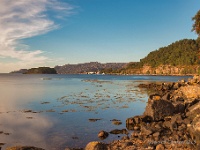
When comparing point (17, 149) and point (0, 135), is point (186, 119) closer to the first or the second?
point (17, 149)

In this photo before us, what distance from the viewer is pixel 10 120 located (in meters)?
29.6

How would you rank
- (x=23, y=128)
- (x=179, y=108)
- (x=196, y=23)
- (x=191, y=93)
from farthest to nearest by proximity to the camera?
1. (x=196, y=23)
2. (x=191, y=93)
3. (x=179, y=108)
4. (x=23, y=128)

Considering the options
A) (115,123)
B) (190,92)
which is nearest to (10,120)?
(115,123)

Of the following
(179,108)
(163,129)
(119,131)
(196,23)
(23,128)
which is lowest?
(119,131)

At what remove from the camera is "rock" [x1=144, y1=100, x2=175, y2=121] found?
26.9 m

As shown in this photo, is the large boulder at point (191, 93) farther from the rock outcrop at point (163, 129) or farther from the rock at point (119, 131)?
the rock at point (119, 131)

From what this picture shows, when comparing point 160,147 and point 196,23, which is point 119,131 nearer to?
point 160,147

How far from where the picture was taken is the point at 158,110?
2727 cm

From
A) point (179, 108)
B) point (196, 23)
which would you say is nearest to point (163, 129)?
point (179, 108)

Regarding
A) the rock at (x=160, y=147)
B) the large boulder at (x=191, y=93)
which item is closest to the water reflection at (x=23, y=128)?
the rock at (x=160, y=147)

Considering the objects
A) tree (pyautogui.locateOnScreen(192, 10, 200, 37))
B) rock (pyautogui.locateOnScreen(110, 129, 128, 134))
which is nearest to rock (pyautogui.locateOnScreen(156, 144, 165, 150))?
rock (pyautogui.locateOnScreen(110, 129, 128, 134))

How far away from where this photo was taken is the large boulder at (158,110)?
88.2ft

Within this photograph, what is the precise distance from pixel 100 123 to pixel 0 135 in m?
11.1

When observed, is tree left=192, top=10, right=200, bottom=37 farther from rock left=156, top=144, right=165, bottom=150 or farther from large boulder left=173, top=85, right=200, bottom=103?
rock left=156, top=144, right=165, bottom=150
